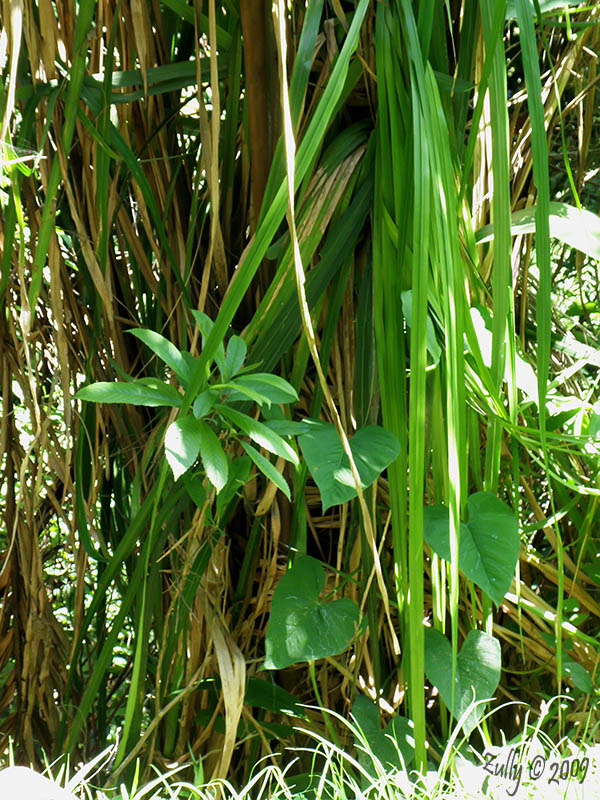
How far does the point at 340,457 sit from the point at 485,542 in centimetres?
17

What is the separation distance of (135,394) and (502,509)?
381mm

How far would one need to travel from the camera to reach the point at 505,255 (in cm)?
73

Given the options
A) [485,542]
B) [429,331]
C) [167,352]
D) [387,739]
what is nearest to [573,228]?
[429,331]

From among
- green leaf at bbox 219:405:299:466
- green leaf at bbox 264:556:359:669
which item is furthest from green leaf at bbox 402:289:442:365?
green leaf at bbox 264:556:359:669

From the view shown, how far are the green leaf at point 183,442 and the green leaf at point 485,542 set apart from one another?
9.8 inches

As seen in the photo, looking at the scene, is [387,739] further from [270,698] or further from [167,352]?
[167,352]

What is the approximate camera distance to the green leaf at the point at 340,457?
0.73m

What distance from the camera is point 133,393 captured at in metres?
0.73

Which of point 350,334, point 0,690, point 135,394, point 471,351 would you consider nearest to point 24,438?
point 0,690

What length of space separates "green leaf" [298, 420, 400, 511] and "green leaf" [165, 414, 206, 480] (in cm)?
12

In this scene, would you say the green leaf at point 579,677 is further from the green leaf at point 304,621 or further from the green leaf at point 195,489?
the green leaf at point 195,489

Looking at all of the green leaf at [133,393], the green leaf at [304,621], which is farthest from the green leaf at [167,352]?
the green leaf at [304,621]

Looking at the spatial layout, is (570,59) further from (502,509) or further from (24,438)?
(24,438)

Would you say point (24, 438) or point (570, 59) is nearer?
point (570, 59)
